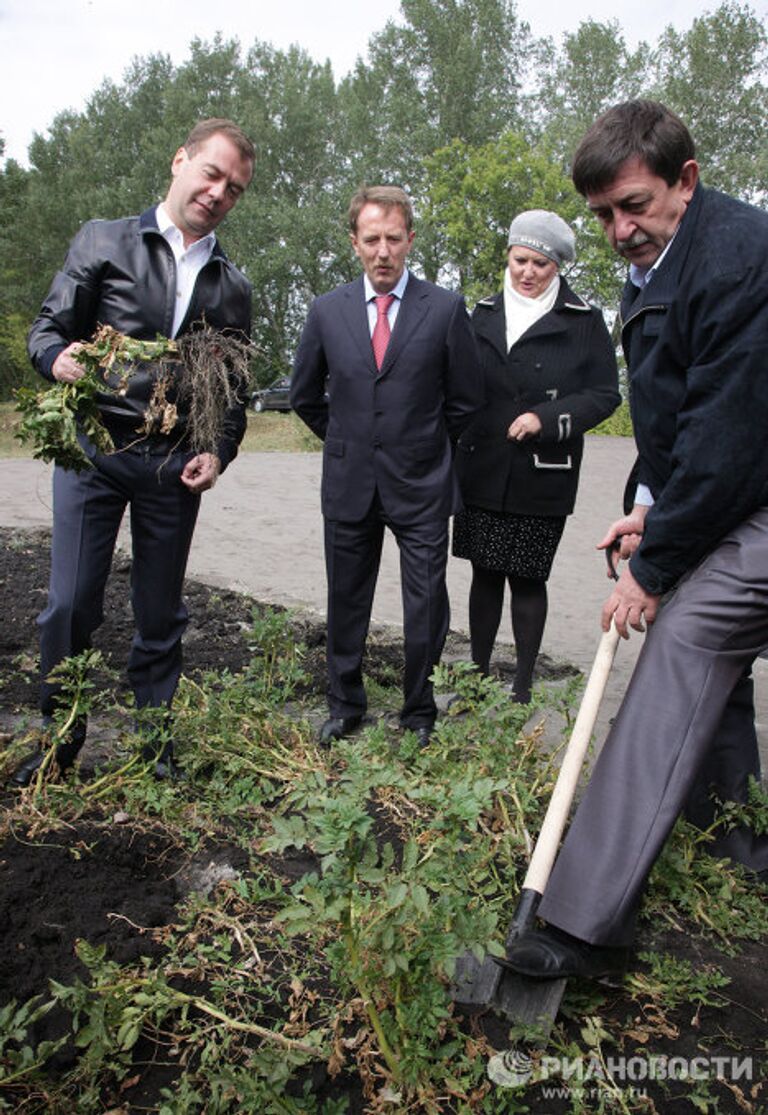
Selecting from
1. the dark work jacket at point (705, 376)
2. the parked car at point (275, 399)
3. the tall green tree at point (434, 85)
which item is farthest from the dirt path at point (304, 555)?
the tall green tree at point (434, 85)

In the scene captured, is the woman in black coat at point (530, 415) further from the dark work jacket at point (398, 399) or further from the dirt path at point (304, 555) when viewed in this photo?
the dirt path at point (304, 555)

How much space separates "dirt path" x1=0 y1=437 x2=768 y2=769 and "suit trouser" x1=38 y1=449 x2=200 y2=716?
1818 mm

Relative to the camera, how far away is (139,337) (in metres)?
3.46

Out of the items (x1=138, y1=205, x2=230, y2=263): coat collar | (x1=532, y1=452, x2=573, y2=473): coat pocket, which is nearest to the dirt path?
(x1=532, y1=452, x2=573, y2=473): coat pocket

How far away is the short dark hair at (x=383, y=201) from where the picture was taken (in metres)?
4.04

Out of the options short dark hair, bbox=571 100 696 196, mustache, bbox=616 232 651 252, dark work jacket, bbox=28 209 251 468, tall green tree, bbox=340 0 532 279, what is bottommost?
dark work jacket, bbox=28 209 251 468

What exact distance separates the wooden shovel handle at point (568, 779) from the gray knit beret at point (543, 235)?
84.9 inches

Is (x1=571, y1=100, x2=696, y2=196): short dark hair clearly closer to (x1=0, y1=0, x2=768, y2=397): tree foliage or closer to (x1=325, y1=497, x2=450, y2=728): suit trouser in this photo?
(x1=325, y1=497, x2=450, y2=728): suit trouser

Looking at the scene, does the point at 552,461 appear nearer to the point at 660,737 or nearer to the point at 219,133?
Answer: the point at 219,133

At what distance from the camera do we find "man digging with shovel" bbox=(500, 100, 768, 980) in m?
2.53

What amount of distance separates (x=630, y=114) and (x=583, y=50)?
41713mm

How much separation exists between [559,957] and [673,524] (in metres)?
1.15

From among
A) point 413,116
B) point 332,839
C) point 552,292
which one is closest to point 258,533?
point 552,292

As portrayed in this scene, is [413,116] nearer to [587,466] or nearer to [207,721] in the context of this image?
[587,466]
